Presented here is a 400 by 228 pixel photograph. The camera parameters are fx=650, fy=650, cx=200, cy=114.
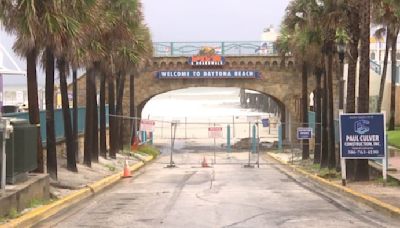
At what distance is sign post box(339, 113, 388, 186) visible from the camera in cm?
1844

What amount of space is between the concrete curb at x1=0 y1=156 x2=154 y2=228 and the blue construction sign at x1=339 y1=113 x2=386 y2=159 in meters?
7.54

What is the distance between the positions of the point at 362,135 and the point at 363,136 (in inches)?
1.6

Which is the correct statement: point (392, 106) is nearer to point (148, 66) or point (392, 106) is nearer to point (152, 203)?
point (148, 66)

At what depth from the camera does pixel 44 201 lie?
14.6 m

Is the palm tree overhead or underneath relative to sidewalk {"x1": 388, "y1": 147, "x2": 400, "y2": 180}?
overhead

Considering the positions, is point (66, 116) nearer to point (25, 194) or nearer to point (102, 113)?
point (25, 194)

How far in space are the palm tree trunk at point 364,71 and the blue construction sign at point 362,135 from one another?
3.86ft

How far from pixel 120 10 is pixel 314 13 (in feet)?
27.1

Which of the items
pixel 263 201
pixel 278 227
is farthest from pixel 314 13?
pixel 278 227

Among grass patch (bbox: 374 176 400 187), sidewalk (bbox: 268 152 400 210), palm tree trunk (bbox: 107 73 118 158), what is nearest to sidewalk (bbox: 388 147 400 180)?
sidewalk (bbox: 268 152 400 210)

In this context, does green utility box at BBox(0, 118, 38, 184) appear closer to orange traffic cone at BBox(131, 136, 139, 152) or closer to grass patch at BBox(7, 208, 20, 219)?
grass patch at BBox(7, 208, 20, 219)

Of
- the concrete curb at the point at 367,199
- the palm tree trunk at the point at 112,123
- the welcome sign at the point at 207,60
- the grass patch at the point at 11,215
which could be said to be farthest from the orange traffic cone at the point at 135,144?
the grass patch at the point at 11,215

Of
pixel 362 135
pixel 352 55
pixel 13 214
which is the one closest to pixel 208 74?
pixel 352 55

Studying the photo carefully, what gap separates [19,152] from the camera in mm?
13422
